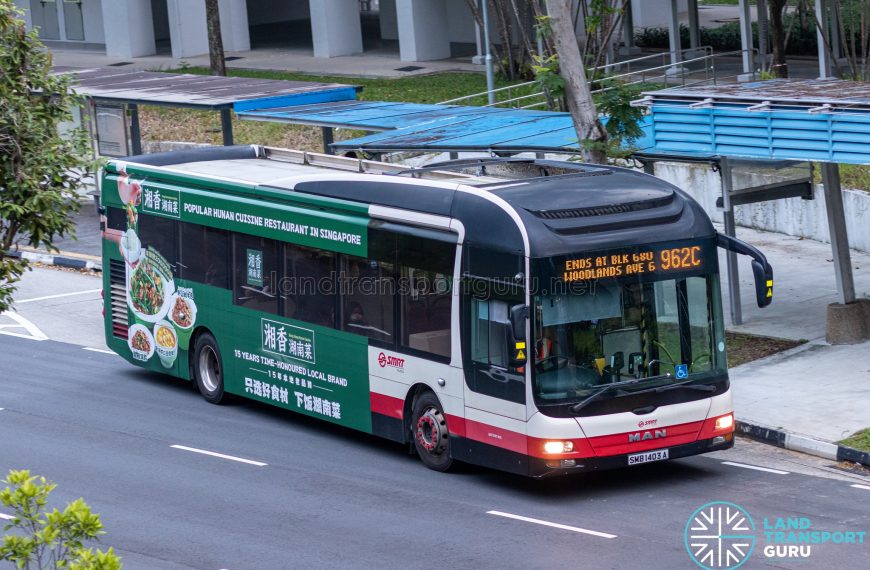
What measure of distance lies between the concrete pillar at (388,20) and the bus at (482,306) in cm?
3591

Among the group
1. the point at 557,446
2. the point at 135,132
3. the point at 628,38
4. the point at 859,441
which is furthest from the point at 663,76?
the point at 557,446

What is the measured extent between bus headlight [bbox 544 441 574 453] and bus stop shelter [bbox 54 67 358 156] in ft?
46.1

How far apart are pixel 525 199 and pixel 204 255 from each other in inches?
224

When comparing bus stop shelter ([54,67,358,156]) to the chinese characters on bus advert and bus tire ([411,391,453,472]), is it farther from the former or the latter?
bus tire ([411,391,453,472])

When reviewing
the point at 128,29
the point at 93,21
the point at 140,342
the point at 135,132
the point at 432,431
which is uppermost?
the point at 93,21

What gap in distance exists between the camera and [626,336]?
41.3 feet

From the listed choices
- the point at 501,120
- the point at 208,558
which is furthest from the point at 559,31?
the point at 208,558

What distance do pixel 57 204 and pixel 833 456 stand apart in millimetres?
8534

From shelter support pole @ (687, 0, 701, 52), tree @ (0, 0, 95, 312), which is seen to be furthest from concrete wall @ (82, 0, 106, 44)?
tree @ (0, 0, 95, 312)

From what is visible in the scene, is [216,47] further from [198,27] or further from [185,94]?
[185,94]

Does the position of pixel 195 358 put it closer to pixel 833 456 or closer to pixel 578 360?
pixel 578 360

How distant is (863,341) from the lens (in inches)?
710

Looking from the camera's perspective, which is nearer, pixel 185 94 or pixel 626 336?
pixel 626 336

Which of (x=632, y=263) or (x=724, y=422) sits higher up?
(x=632, y=263)
